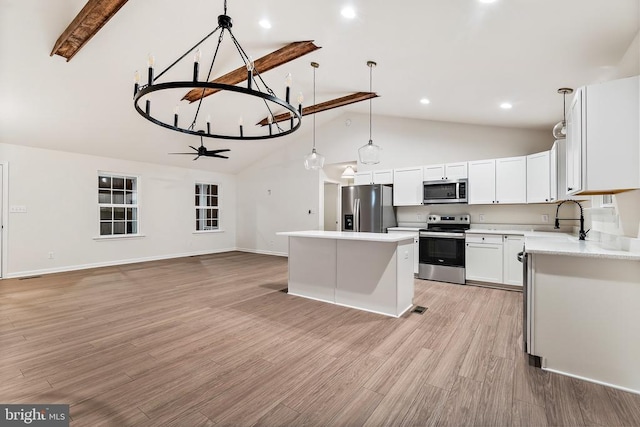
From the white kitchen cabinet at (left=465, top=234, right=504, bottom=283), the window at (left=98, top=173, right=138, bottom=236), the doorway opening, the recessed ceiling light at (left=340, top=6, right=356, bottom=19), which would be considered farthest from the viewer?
the doorway opening

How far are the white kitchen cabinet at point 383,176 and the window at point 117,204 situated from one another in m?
5.69

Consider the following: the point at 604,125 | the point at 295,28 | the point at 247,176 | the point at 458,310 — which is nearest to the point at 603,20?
the point at 604,125

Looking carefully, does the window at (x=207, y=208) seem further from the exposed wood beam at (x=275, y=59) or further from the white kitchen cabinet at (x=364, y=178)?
the white kitchen cabinet at (x=364, y=178)

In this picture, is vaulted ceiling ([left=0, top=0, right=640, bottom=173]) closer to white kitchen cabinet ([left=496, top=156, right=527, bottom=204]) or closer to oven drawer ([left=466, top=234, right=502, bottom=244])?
white kitchen cabinet ([left=496, top=156, right=527, bottom=204])

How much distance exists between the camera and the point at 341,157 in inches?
277

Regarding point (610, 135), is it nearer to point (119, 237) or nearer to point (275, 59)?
point (275, 59)

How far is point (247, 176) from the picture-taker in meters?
9.05

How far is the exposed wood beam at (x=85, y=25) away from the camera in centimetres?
276

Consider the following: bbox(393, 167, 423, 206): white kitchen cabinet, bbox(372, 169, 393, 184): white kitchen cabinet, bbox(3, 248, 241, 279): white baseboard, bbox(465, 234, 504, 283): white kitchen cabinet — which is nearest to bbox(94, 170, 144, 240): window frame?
bbox(3, 248, 241, 279): white baseboard

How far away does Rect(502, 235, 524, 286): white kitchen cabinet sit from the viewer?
14.3 ft

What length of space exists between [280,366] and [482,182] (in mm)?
4411

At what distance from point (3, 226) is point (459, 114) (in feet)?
26.9

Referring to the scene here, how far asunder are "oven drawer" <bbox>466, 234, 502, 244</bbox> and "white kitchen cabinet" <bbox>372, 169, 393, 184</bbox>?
1837 mm

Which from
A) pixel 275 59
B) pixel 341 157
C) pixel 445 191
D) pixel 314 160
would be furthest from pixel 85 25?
pixel 445 191
